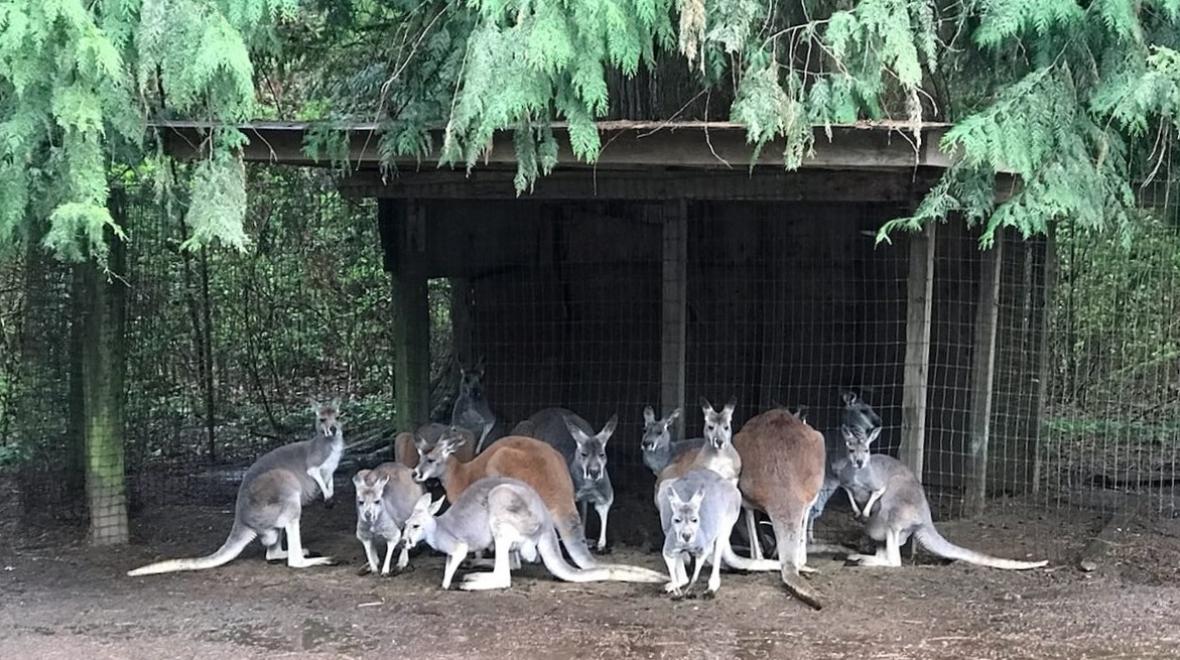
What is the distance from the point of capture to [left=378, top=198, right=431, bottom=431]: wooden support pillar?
919cm

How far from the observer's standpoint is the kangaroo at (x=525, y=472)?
7250 mm

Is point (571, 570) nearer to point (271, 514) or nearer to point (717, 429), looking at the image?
point (717, 429)

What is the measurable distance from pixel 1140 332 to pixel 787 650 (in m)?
5.37

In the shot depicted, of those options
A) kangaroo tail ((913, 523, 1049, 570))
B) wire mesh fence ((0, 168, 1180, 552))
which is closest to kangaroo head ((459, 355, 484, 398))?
wire mesh fence ((0, 168, 1180, 552))

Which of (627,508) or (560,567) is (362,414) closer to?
(627,508)

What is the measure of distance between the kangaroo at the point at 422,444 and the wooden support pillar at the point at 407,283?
74 cm

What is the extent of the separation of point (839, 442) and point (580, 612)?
264 cm

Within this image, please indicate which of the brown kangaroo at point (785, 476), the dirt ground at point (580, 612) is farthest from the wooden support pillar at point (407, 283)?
the brown kangaroo at point (785, 476)

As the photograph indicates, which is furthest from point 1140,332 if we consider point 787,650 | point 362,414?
point 362,414

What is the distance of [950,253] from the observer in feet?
29.2

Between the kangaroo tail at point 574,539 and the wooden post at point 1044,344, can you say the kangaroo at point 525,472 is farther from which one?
the wooden post at point 1044,344

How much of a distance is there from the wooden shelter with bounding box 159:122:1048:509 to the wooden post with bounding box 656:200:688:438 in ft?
0.04

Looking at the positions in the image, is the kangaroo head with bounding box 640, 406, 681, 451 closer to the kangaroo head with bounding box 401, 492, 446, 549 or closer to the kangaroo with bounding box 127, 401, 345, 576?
the kangaroo head with bounding box 401, 492, 446, 549

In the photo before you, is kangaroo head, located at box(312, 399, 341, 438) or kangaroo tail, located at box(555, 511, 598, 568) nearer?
kangaroo tail, located at box(555, 511, 598, 568)
